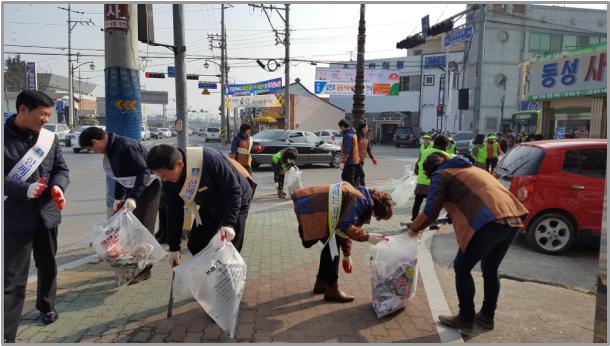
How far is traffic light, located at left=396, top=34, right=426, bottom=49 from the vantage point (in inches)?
862

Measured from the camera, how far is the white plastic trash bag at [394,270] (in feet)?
12.1

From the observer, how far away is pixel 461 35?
16.2 meters

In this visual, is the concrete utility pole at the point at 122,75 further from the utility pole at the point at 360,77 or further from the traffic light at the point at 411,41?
the traffic light at the point at 411,41

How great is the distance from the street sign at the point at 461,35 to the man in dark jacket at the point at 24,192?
1550 cm

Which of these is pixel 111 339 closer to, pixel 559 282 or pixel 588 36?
pixel 559 282

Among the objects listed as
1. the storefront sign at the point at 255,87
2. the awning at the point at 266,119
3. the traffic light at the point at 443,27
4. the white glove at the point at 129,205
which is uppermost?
the traffic light at the point at 443,27

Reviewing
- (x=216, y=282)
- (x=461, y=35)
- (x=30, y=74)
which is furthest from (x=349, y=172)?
(x=30, y=74)

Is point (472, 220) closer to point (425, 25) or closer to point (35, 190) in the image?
point (35, 190)

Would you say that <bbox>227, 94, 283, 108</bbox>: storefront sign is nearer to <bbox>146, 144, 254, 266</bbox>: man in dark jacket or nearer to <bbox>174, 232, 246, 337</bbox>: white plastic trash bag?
<bbox>146, 144, 254, 266</bbox>: man in dark jacket

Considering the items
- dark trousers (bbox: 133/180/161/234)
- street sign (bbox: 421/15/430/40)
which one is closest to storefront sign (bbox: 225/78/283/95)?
street sign (bbox: 421/15/430/40)

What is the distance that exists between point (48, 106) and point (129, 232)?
1392 millimetres

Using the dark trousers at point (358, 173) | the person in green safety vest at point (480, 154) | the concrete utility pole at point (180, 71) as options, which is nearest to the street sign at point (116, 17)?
the concrete utility pole at point (180, 71)

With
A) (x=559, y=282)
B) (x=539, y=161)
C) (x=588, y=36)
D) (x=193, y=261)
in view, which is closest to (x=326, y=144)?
(x=539, y=161)

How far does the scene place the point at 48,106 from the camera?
3.19 metres
